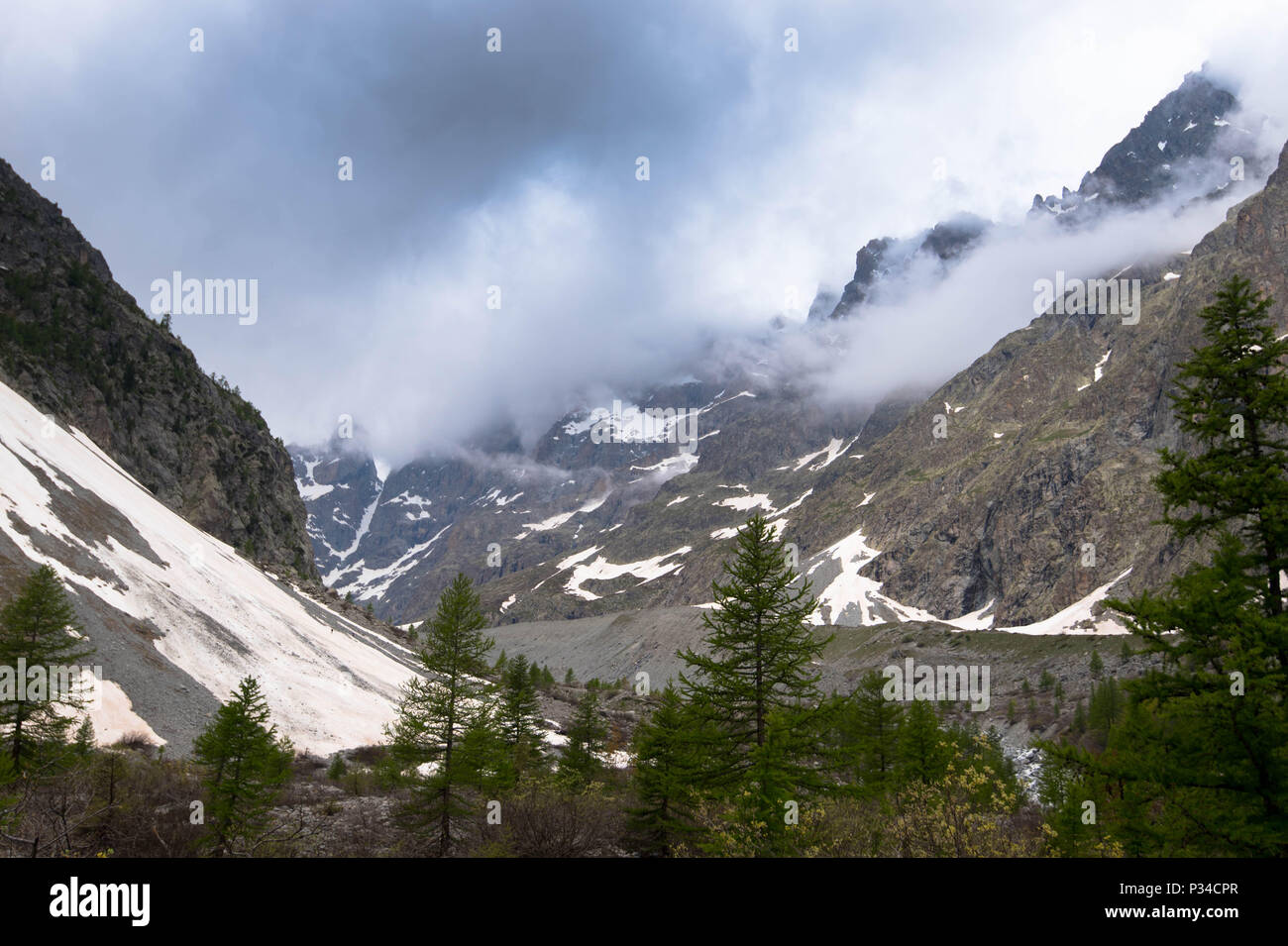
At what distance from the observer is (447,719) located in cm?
2122

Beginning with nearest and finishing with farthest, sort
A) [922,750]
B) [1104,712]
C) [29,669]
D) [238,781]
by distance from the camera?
[238,781] → [29,669] → [922,750] → [1104,712]

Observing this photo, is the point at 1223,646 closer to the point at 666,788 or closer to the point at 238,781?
the point at 666,788

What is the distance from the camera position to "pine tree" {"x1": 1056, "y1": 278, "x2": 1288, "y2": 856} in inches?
395

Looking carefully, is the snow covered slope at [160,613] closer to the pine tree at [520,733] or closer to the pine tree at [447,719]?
the pine tree at [520,733]

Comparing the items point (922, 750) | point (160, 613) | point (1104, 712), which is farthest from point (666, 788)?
point (1104, 712)

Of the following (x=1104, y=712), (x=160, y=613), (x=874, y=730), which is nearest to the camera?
(x=874, y=730)

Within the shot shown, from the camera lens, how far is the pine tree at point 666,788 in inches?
748

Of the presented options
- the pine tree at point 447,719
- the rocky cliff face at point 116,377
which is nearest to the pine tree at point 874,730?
the pine tree at point 447,719

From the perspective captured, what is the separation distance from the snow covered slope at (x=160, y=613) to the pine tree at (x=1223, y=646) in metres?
35.6

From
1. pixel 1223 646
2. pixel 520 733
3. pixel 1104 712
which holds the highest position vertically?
pixel 1223 646

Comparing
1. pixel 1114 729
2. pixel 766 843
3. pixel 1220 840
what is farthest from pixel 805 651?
pixel 1220 840

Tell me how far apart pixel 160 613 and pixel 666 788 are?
35.8m
